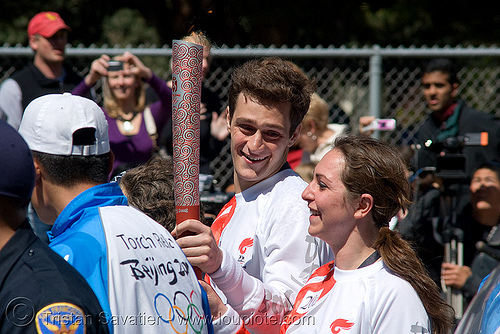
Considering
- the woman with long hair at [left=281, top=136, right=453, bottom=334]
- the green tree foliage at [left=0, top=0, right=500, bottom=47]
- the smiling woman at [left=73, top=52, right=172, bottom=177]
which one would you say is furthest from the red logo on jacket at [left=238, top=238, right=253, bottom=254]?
the green tree foliage at [left=0, top=0, right=500, bottom=47]

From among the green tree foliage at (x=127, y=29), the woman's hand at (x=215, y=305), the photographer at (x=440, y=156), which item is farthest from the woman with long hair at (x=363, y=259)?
the green tree foliage at (x=127, y=29)

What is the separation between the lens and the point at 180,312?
1.96 metres

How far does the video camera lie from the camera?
4.62 metres

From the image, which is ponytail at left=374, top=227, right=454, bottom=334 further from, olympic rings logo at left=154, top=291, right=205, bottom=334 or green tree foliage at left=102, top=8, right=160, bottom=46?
green tree foliage at left=102, top=8, right=160, bottom=46

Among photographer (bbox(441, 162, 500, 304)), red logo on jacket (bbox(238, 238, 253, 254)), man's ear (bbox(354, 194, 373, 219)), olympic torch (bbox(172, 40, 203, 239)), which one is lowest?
photographer (bbox(441, 162, 500, 304))

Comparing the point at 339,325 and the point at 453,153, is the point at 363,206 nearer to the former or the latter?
the point at 339,325

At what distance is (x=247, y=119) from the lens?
2.73m

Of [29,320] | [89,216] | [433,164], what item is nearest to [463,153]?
[433,164]

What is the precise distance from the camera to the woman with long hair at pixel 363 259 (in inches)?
87.2

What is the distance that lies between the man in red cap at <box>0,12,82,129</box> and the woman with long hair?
3322 mm

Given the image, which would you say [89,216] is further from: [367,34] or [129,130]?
[367,34]

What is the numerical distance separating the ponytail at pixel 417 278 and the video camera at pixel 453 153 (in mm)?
2437

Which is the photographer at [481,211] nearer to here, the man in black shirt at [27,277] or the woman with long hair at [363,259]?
the woman with long hair at [363,259]

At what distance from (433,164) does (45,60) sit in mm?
3264
